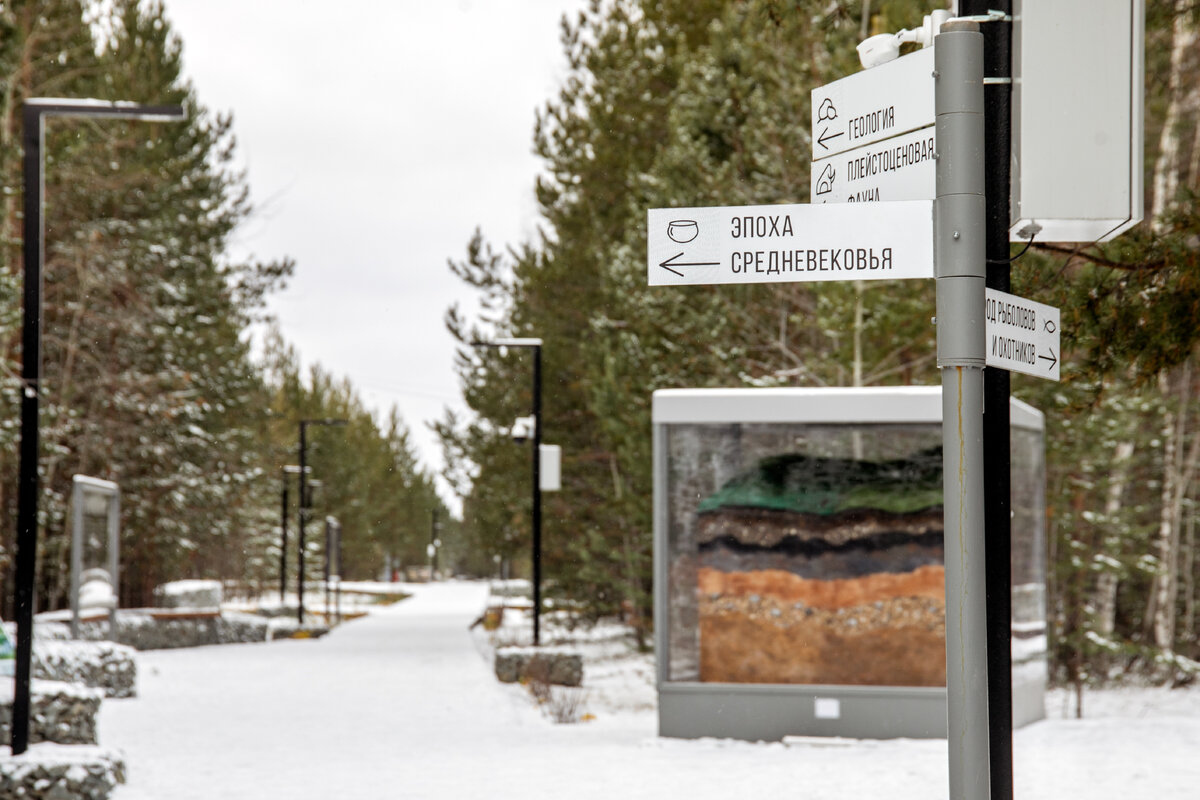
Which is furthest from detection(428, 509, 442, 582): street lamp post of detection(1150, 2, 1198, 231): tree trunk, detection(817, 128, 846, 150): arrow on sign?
detection(817, 128, 846, 150): arrow on sign

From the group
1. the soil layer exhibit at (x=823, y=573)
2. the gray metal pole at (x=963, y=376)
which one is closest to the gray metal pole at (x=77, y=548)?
the soil layer exhibit at (x=823, y=573)

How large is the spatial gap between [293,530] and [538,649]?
158ft

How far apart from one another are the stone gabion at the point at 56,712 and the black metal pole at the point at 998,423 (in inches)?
305

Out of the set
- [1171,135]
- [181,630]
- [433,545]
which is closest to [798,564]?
[1171,135]

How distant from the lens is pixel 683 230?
4.06 meters

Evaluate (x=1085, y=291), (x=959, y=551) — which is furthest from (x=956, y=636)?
(x=1085, y=291)

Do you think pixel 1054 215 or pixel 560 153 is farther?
pixel 560 153

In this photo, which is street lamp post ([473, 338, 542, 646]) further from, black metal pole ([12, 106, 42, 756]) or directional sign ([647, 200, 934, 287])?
directional sign ([647, 200, 934, 287])

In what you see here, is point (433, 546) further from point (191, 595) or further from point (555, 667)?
point (555, 667)

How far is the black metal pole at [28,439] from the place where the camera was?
30.8 ft

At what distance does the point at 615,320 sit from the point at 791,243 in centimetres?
1813

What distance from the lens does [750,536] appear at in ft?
41.1

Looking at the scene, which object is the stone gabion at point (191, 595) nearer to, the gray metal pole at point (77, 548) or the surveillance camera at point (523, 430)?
the surveillance camera at point (523, 430)

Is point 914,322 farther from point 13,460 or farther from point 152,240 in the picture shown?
point 152,240
